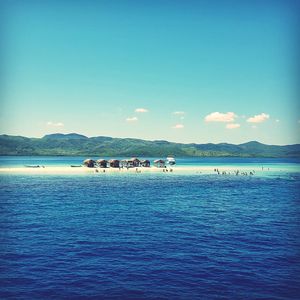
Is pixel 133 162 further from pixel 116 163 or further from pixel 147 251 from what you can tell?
pixel 147 251

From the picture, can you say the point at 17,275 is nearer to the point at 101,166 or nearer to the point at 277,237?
the point at 277,237

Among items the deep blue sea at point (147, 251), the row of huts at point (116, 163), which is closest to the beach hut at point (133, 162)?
the row of huts at point (116, 163)

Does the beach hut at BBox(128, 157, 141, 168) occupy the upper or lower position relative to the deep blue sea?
upper

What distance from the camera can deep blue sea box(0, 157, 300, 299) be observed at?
2472 centimetres

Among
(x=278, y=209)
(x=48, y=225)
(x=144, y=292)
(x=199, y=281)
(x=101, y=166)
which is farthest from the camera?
(x=101, y=166)

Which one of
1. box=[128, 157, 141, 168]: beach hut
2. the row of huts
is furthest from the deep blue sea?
box=[128, 157, 141, 168]: beach hut

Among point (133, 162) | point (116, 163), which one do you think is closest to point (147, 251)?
point (116, 163)

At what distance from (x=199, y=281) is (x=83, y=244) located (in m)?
14.6

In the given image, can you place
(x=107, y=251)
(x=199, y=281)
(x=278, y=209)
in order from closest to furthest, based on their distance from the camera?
(x=199, y=281) → (x=107, y=251) → (x=278, y=209)

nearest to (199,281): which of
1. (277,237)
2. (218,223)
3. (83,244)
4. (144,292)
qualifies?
(144,292)

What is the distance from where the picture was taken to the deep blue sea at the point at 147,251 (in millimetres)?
24719

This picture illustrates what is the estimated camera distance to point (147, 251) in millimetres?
33281

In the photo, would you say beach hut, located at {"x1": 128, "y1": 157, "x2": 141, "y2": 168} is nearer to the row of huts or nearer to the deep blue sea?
the row of huts

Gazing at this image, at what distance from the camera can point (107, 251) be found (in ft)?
108
